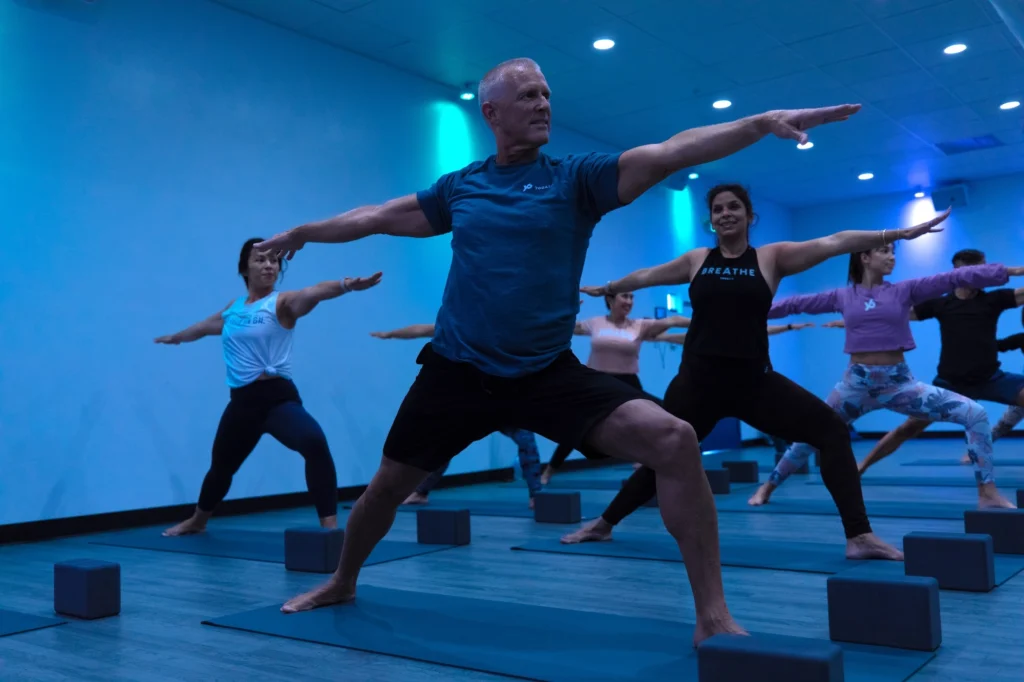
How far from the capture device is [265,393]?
13.9 feet

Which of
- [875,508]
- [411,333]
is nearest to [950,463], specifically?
[875,508]

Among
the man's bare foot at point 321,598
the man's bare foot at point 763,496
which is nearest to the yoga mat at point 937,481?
the man's bare foot at point 763,496

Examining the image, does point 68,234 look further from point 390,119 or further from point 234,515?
point 390,119

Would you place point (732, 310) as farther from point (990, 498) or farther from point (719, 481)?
point (719, 481)

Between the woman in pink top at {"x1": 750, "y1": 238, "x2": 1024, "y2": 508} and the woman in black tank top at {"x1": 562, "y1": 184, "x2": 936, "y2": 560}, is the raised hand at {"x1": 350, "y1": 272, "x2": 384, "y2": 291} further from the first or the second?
the woman in pink top at {"x1": 750, "y1": 238, "x2": 1024, "y2": 508}

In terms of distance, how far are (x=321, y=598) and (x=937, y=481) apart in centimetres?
486

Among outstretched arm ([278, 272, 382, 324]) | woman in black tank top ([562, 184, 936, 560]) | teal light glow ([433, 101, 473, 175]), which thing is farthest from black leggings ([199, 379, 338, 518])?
teal light glow ([433, 101, 473, 175])

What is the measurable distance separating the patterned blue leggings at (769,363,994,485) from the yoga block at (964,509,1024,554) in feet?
2.55

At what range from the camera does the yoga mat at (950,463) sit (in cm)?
718

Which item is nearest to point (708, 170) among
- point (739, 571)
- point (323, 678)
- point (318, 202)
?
point (318, 202)

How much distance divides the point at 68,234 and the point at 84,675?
3.37 m

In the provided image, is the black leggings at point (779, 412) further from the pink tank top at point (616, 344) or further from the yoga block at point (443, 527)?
the pink tank top at point (616, 344)

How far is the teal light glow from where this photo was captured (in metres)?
7.13

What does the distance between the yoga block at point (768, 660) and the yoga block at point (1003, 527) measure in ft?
6.57
